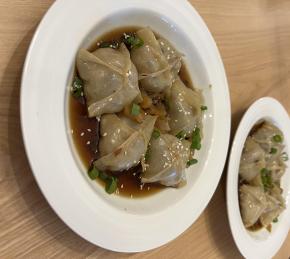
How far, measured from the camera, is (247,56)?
2.28m

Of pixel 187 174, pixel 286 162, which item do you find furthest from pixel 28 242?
pixel 286 162

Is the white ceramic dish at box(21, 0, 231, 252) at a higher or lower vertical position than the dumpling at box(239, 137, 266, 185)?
higher

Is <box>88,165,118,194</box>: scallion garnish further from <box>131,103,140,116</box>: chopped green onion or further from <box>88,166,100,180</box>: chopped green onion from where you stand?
<box>131,103,140,116</box>: chopped green onion

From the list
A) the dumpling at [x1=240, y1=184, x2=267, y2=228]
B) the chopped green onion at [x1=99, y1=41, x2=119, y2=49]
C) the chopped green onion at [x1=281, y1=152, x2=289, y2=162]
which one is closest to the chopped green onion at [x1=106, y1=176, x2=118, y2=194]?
the chopped green onion at [x1=99, y1=41, x2=119, y2=49]

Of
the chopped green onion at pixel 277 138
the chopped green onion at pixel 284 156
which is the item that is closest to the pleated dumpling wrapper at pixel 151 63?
the chopped green onion at pixel 277 138

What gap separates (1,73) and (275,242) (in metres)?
1.69

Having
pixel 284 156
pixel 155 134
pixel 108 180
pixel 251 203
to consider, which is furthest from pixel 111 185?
pixel 284 156

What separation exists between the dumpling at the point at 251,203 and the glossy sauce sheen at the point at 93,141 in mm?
527

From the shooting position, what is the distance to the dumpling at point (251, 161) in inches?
80.8

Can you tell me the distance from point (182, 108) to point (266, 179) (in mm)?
797

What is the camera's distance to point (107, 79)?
1.46 meters

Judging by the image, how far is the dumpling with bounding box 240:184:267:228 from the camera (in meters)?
2.02

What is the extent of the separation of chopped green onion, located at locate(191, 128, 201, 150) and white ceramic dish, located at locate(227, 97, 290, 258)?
207mm

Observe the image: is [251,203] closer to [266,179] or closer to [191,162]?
[266,179]
